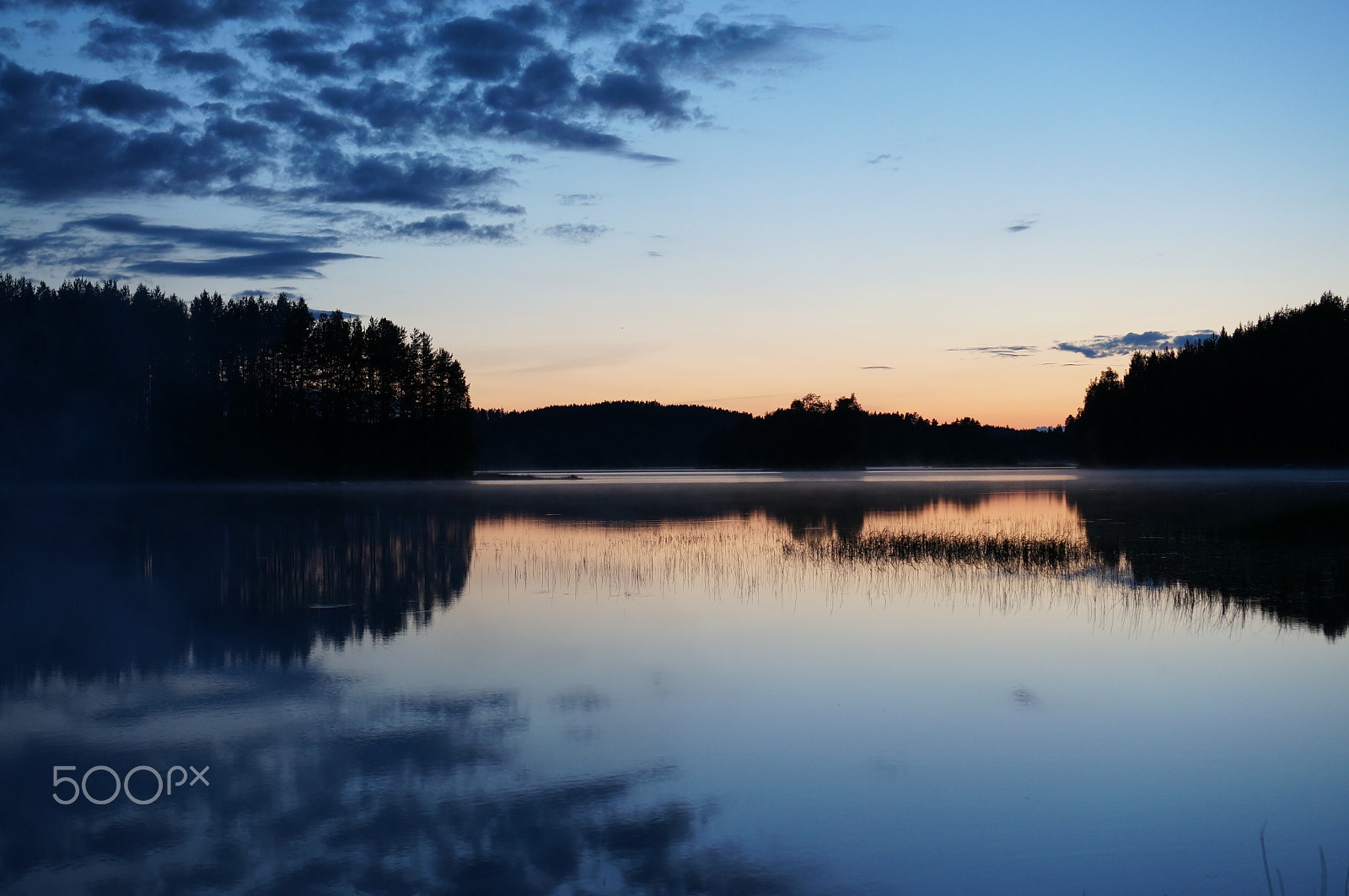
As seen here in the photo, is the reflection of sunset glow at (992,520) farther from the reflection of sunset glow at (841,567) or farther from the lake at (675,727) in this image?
the lake at (675,727)

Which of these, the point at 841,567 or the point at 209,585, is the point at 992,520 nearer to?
the point at 841,567

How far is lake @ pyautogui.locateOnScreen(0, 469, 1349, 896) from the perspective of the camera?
616cm

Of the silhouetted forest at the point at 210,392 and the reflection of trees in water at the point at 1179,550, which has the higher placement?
the silhouetted forest at the point at 210,392

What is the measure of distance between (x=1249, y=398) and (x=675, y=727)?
12601 centimetres

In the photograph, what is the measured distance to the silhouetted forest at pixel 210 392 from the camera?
76750 millimetres

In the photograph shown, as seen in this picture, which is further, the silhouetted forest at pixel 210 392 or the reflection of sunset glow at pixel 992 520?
the silhouetted forest at pixel 210 392

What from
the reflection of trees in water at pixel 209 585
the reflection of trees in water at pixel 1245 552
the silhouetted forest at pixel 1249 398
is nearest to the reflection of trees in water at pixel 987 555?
the reflection of trees in water at pixel 1245 552

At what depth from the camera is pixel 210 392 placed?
83750mm

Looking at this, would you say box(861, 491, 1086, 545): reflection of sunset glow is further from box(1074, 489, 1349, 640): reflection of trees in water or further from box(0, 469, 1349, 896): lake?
box(0, 469, 1349, 896): lake

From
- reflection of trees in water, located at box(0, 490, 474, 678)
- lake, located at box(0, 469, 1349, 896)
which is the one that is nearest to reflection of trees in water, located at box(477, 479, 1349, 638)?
lake, located at box(0, 469, 1349, 896)

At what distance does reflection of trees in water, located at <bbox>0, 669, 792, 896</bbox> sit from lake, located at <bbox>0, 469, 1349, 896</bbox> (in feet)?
0.11

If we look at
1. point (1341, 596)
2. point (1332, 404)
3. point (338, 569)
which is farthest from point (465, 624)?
point (1332, 404)

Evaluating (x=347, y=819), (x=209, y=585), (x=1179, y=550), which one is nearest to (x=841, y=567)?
(x=1179, y=550)

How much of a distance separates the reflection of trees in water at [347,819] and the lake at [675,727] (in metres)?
0.03
